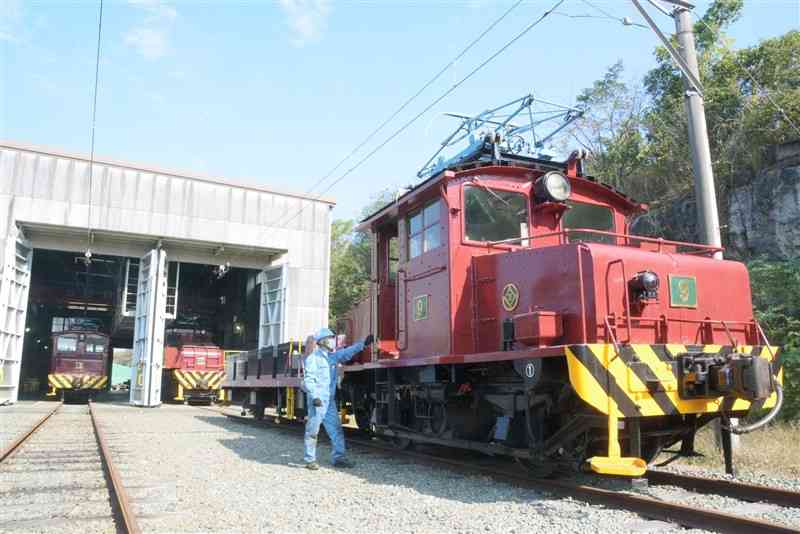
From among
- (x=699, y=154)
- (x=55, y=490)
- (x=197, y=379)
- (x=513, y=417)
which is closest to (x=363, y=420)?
(x=513, y=417)

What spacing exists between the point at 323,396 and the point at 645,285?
151 inches

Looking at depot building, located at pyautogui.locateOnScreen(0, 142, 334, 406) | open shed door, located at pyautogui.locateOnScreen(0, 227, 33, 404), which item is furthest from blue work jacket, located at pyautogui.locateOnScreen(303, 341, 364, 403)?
open shed door, located at pyautogui.locateOnScreen(0, 227, 33, 404)

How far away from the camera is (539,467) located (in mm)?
5621

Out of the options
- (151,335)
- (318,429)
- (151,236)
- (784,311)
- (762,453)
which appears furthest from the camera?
(151,335)

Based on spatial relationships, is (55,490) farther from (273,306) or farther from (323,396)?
(273,306)

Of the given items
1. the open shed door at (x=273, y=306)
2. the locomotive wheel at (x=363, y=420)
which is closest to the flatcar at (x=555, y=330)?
the locomotive wheel at (x=363, y=420)

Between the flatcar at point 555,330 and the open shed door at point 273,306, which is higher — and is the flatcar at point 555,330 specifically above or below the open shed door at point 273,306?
below

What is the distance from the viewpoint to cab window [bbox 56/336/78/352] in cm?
2553

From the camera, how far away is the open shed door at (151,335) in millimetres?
20688

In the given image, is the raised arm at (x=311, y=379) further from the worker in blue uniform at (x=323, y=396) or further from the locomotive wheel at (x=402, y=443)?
the locomotive wheel at (x=402, y=443)

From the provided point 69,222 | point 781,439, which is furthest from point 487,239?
point 69,222

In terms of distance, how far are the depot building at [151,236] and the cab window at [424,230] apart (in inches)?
608

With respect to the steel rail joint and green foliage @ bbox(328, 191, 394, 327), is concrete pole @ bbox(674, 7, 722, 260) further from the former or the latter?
green foliage @ bbox(328, 191, 394, 327)

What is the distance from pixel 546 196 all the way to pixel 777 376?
267 cm
